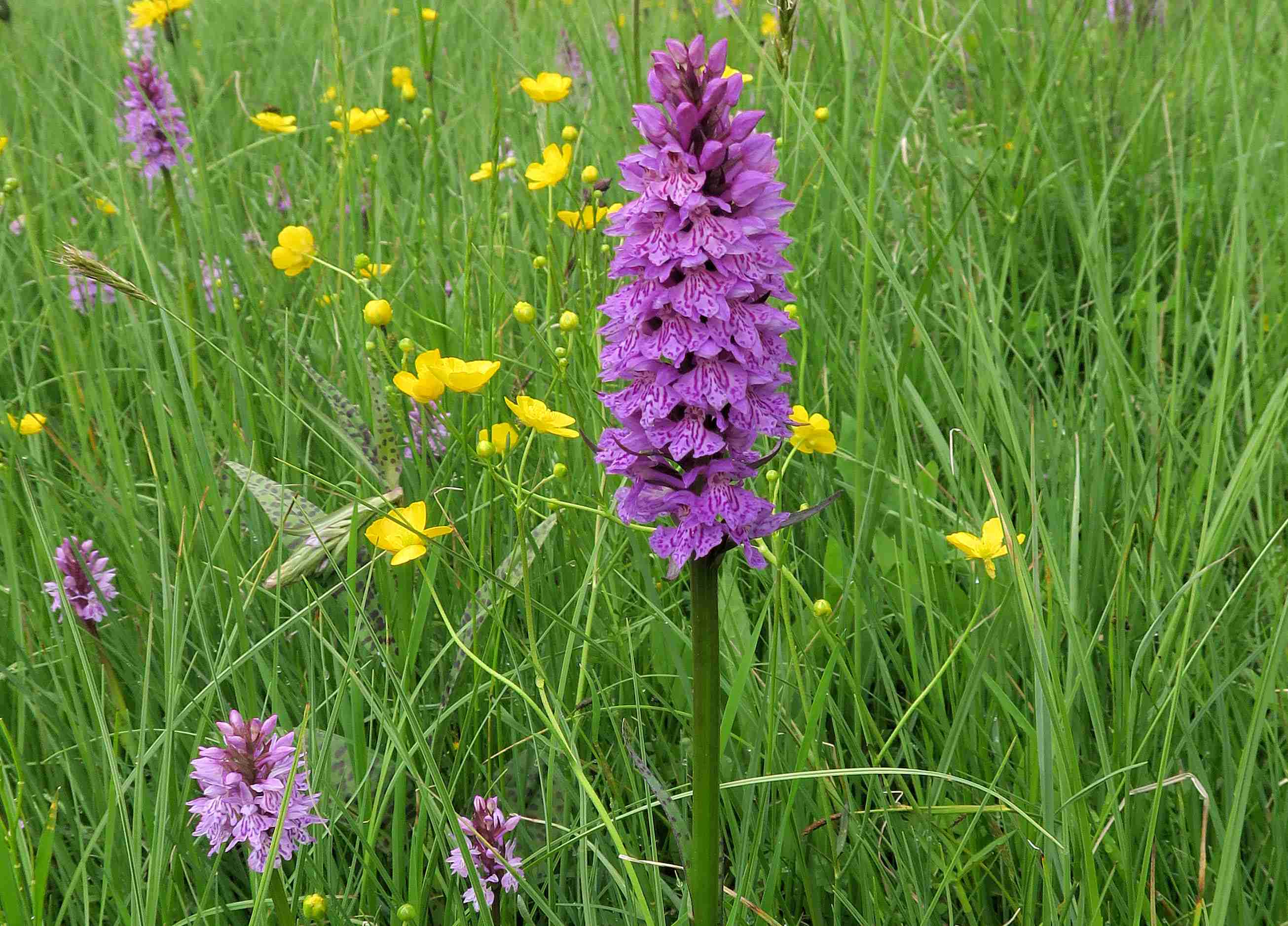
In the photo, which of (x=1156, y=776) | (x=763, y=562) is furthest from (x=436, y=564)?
(x=1156, y=776)

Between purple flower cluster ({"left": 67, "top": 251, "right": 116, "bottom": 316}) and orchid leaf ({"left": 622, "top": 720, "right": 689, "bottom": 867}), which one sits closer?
orchid leaf ({"left": 622, "top": 720, "right": 689, "bottom": 867})

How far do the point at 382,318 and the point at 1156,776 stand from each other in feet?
4.21

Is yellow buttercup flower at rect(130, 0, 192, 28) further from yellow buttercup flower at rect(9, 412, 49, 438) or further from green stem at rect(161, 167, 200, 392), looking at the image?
yellow buttercup flower at rect(9, 412, 49, 438)

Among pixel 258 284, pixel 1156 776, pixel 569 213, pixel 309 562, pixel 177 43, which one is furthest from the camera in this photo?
pixel 177 43

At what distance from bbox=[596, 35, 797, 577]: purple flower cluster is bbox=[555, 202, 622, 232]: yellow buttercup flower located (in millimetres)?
993

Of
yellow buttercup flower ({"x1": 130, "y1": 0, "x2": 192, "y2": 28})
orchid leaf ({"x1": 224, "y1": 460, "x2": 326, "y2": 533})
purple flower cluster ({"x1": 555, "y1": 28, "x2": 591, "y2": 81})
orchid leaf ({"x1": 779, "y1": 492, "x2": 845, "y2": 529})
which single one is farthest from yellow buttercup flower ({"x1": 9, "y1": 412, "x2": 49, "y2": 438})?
purple flower cluster ({"x1": 555, "y1": 28, "x2": 591, "y2": 81})

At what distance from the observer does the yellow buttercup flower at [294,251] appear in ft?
6.79

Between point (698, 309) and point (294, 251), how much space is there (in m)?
1.31

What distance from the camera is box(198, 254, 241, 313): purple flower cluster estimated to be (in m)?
2.47

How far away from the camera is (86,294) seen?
2.85 meters

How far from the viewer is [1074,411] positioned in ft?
6.91

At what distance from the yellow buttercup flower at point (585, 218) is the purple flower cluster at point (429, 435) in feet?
1.48

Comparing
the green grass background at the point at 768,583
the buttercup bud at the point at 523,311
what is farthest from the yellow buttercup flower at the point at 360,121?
the buttercup bud at the point at 523,311

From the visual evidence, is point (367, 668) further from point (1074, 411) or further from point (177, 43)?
point (177, 43)
